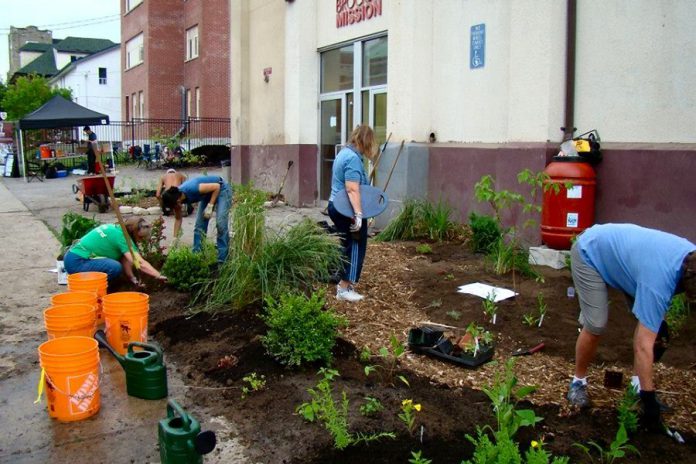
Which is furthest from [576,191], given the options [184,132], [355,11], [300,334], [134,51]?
[134,51]

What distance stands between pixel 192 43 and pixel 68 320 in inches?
1246

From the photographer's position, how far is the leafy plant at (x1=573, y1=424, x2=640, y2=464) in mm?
3250

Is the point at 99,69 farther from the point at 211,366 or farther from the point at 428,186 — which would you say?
the point at 211,366

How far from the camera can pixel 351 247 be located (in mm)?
6492

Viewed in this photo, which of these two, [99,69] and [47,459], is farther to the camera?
[99,69]

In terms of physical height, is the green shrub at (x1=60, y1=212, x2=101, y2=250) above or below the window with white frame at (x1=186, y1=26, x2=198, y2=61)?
below

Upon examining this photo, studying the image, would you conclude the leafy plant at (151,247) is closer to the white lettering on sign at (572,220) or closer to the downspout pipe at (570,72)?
the white lettering on sign at (572,220)

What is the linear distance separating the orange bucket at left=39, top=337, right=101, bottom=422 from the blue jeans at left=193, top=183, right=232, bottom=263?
3.07 m

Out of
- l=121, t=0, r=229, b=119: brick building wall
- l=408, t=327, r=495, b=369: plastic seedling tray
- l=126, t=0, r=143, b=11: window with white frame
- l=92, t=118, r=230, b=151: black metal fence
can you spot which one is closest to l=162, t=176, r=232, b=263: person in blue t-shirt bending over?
l=408, t=327, r=495, b=369: plastic seedling tray

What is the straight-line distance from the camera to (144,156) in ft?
89.3

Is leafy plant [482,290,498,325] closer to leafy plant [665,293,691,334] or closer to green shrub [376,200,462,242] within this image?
leafy plant [665,293,691,334]

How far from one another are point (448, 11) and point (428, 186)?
2.77 metres

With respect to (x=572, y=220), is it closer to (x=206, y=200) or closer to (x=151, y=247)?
(x=206, y=200)

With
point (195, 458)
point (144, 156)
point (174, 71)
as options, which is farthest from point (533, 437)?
point (174, 71)
